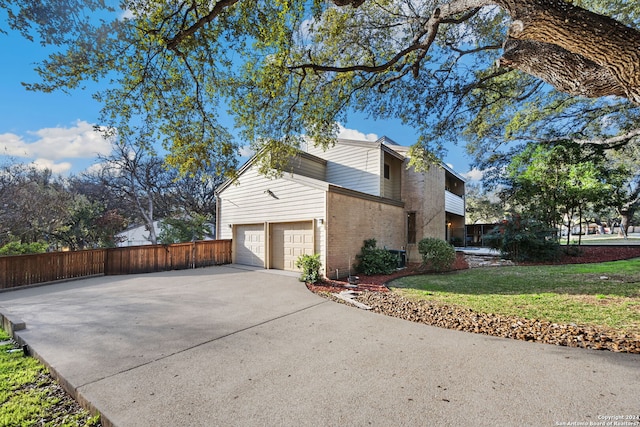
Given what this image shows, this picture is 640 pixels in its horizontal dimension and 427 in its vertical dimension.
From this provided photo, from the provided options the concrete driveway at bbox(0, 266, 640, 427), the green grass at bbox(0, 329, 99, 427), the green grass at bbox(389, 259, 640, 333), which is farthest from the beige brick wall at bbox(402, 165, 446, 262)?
the green grass at bbox(0, 329, 99, 427)

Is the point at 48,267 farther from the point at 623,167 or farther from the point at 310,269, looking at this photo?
the point at 623,167

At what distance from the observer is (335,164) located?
13.6 m

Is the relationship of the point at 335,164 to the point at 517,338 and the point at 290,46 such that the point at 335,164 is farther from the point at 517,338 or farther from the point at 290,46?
the point at 517,338

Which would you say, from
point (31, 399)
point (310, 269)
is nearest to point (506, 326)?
point (310, 269)

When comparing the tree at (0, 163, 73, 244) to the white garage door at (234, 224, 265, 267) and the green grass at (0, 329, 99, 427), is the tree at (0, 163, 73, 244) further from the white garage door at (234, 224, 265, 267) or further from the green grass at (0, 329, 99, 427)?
the green grass at (0, 329, 99, 427)

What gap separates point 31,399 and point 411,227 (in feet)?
43.2

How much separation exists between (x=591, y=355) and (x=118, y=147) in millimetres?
23009

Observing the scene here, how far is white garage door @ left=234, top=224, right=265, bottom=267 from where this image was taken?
12016 millimetres

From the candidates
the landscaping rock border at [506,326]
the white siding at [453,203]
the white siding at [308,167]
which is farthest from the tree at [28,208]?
the white siding at [453,203]

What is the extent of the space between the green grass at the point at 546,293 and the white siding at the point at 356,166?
183 inches

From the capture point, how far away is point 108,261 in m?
10.6

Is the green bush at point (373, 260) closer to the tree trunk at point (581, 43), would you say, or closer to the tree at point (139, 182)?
the tree trunk at point (581, 43)

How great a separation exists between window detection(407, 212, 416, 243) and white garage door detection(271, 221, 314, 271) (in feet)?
19.3

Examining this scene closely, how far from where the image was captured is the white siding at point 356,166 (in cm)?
1208
